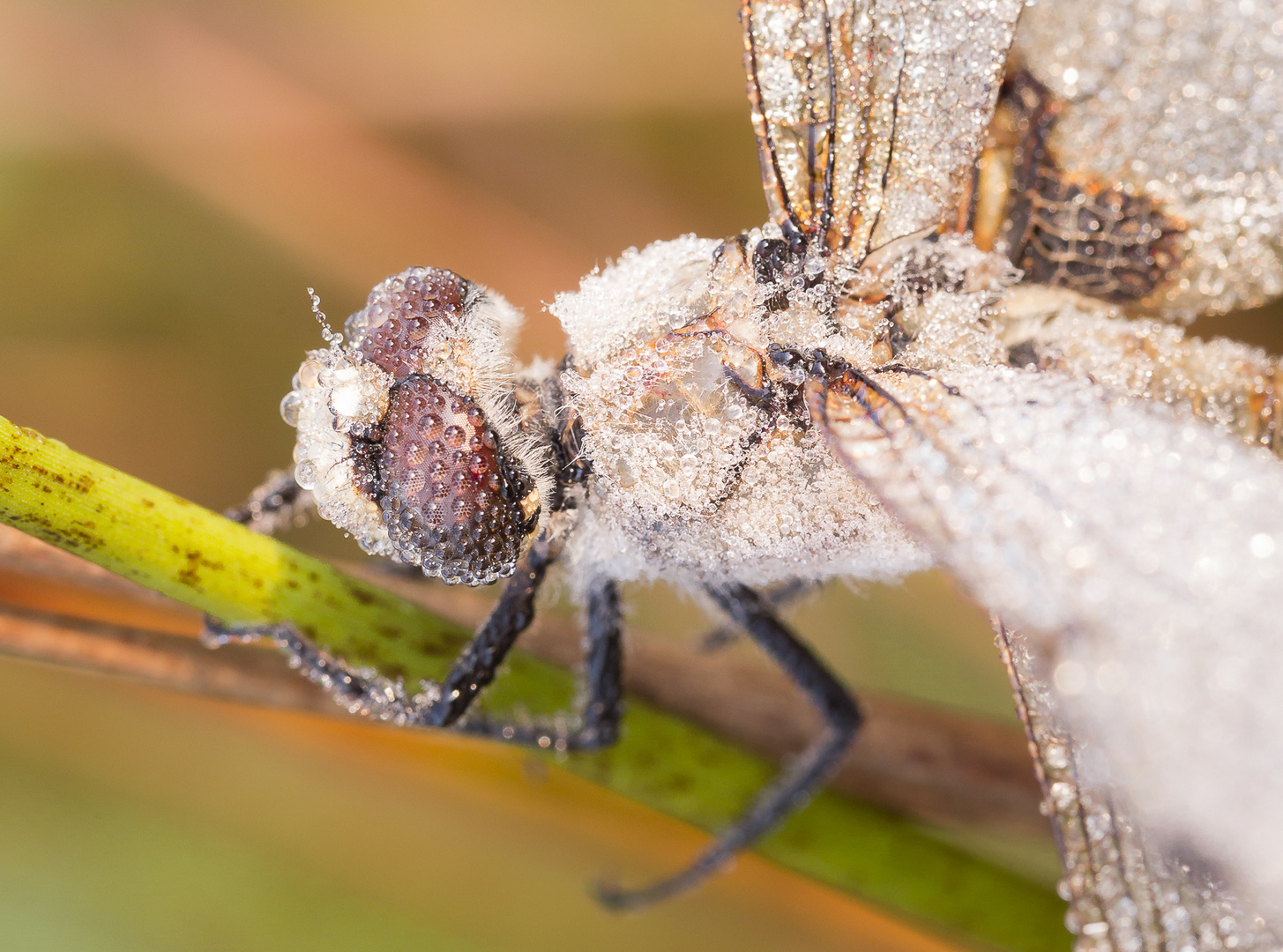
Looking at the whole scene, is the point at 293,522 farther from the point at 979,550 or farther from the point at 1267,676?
the point at 1267,676

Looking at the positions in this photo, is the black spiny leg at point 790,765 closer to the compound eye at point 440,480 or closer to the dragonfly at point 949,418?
the dragonfly at point 949,418

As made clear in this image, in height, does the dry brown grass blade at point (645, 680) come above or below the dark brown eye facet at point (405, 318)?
below

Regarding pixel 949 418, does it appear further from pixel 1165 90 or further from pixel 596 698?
pixel 1165 90

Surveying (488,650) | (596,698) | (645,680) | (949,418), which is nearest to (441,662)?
(488,650)

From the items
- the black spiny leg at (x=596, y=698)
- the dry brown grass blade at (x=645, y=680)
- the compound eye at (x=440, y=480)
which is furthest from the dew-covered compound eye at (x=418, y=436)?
the black spiny leg at (x=596, y=698)

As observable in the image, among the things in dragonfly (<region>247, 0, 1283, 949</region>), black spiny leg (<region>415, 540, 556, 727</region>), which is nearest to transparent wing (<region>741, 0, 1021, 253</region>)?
dragonfly (<region>247, 0, 1283, 949</region>)

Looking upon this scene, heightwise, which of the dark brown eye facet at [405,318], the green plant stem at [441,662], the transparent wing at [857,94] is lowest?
the green plant stem at [441,662]
